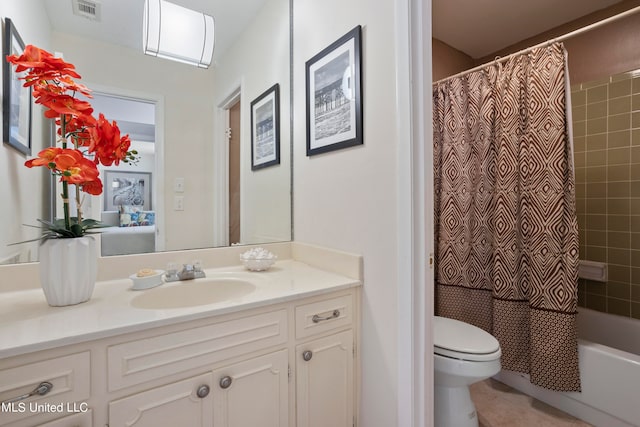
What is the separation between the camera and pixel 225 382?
0.89m

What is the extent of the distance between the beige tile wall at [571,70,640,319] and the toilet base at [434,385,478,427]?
57.8 inches

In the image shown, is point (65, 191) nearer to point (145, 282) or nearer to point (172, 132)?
point (145, 282)

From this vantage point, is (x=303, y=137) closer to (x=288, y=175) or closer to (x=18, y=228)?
(x=288, y=175)

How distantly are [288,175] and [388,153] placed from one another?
0.70m

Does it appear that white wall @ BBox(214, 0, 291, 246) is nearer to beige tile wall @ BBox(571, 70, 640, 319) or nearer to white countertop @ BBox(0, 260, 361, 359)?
white countertop @ BBox(0, 260, 361, 359)

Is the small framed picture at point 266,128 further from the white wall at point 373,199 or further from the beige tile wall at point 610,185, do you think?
the beige tile wall at point 610,185

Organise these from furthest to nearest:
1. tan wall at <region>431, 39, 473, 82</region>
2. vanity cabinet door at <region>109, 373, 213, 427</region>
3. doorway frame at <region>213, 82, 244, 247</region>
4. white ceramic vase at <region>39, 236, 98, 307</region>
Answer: tan wall at <region>431, 39, 473, 82</region> → doorway frame at <region>213, 82, 244, 247</region> → white ceramic vase at <region>39, 236, 98, 307</region> → vanity cabinet door at <region>109, 373, 213, 427</region>

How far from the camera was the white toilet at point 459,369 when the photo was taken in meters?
1.26

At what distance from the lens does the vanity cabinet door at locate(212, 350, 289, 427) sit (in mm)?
895

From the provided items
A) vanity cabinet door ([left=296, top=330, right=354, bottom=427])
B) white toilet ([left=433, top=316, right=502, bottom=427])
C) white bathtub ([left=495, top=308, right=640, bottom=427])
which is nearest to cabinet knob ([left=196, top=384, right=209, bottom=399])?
vanity cabinet door ([left=296, top=330, right=354, bottom=427])

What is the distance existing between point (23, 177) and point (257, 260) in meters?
0.89

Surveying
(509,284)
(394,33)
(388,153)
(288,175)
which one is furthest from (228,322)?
(509,284)

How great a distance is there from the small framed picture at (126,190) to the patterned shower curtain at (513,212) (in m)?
1.77

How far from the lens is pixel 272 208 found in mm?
1649
